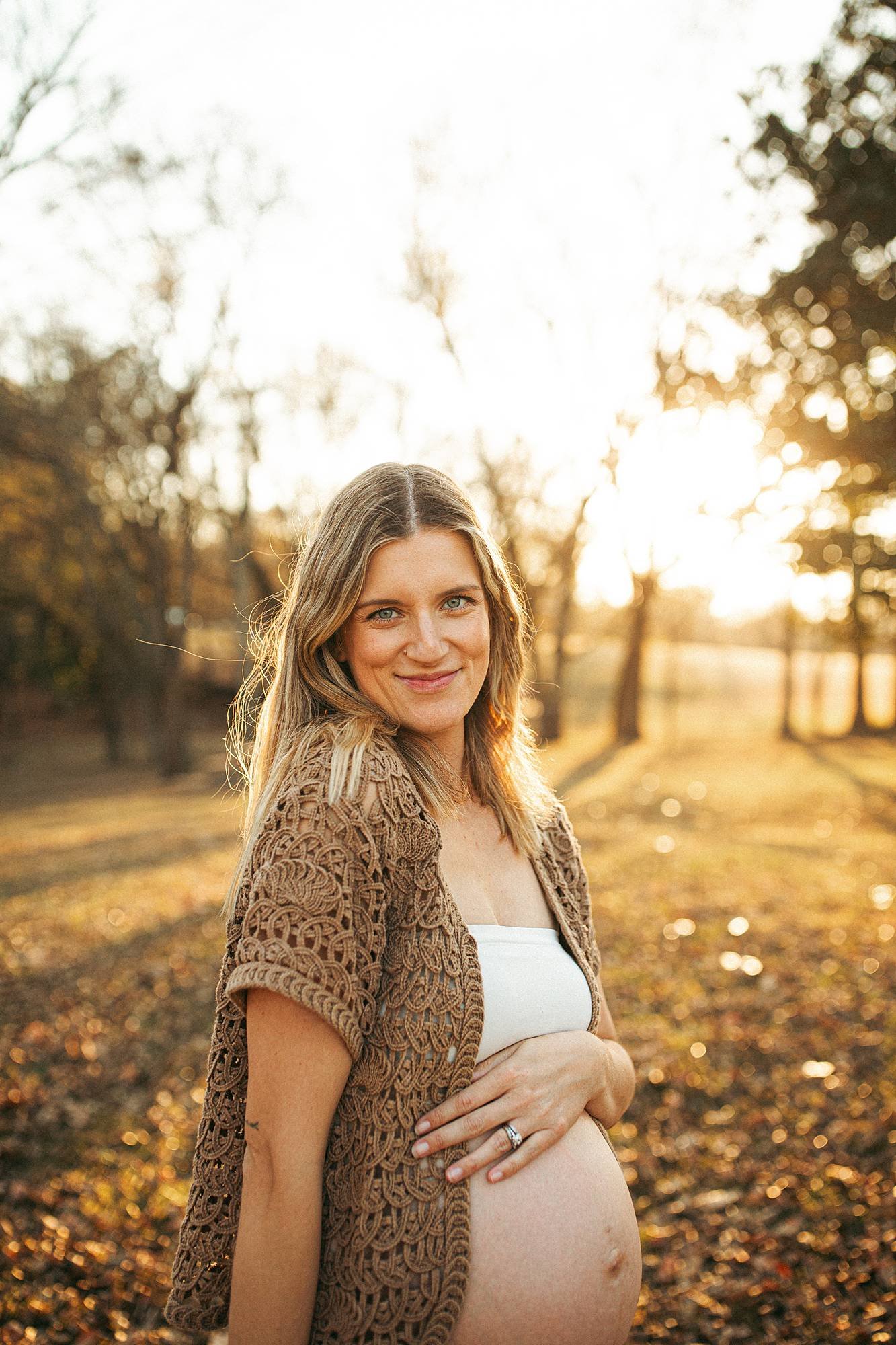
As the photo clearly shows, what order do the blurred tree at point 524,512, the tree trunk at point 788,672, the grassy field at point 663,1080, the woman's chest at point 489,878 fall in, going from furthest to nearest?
the tree trunk at point 788,672 → the blurred tree at point 524,512 → the grassy field at point 663,1080 → the woman's chest at point 489,878

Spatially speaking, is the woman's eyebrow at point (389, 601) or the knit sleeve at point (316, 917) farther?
the woman's eyebrow at point (389, 601)

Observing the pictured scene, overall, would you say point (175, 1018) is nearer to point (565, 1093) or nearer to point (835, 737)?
point (565, 1093)

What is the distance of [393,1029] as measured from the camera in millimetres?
1727

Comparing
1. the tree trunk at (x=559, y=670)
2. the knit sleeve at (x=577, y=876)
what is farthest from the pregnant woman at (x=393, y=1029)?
the tree trunk at (x=559, y=670)

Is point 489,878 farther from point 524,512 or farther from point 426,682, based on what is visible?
point 524,512

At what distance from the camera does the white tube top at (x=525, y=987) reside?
72.6 inches

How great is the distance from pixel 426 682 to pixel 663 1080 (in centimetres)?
361

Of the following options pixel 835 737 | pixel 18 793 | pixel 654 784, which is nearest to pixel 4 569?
pixel 18 793

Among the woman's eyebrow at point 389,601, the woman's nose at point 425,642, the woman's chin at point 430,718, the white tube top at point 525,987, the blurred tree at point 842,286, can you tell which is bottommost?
the white tube top at point 525,987

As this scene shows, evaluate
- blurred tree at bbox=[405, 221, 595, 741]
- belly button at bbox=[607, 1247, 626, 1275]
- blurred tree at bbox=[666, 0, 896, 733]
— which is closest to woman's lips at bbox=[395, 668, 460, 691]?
belly button at bbox=[607, 1247, 626, 1275]

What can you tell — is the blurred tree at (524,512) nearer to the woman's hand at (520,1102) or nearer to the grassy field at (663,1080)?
the grassy field at (663,1080)

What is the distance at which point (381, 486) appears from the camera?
2.00 meters

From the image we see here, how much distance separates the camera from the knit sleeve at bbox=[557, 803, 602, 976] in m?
2.35

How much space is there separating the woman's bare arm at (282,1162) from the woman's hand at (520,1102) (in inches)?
8.9
